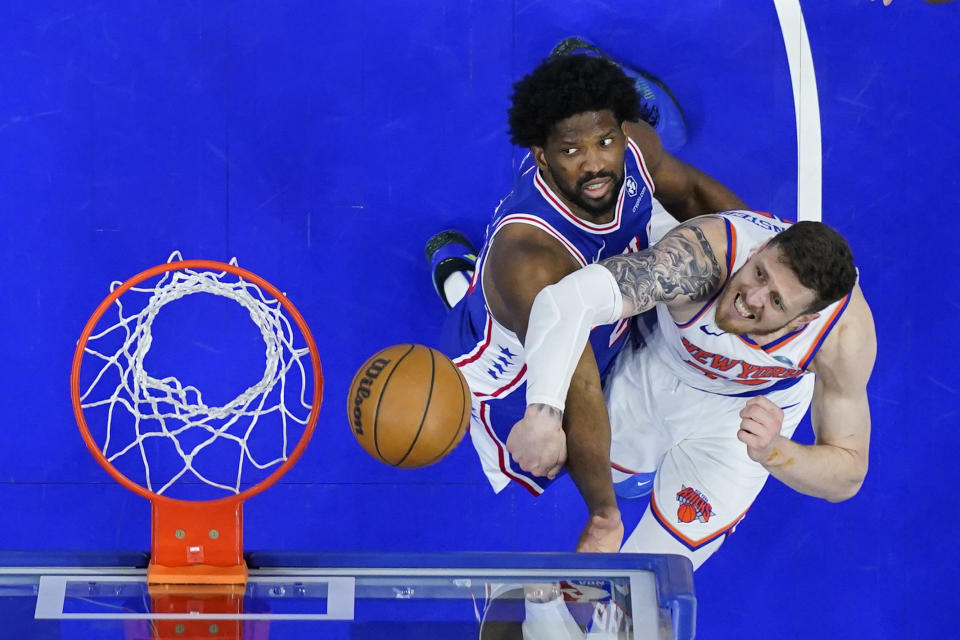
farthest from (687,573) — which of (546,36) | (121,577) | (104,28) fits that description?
(104,28)

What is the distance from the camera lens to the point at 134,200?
432cm

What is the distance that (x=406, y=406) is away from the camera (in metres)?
2.91

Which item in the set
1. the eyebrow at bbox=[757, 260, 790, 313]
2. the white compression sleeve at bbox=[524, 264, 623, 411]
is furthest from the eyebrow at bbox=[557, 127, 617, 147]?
the eyebrow at bbox=[757, 260, 790, 313]

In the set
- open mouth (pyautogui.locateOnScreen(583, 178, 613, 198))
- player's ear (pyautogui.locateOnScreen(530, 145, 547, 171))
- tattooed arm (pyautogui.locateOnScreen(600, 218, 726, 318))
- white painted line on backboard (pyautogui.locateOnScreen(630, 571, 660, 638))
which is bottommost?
white painted line on backboard (pyautogui.locateOnScreen(630, 571, 660, 638))

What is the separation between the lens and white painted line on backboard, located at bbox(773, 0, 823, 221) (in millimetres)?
4496

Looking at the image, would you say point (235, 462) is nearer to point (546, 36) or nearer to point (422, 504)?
point (422, 504)

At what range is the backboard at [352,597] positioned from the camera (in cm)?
270

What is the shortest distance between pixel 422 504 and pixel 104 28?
2463 millimetres

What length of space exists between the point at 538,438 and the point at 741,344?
2.50ft

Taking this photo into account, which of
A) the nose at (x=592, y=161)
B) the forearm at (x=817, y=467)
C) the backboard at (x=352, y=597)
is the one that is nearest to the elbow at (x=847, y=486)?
the forearm at (x=817, y=467)

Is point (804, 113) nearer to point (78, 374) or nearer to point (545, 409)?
point (545, 409)

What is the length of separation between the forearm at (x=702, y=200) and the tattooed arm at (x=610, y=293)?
2.24 ft

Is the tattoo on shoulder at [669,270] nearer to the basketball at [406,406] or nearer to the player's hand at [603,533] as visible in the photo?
the basketball at [406,406]

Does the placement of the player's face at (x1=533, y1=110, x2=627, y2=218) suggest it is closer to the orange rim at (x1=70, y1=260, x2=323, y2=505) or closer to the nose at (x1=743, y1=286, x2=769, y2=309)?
the nose at (x1=743, y1=286, x2=769, y2=309)
